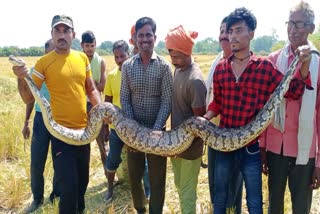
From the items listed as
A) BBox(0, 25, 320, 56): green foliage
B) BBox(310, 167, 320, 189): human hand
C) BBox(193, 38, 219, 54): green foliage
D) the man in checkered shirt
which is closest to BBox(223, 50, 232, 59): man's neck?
the man in checkered shirt

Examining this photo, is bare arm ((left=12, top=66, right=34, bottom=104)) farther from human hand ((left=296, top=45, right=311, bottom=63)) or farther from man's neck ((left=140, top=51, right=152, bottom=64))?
human hand ((left=296, top=45, right=311, bottom=63))

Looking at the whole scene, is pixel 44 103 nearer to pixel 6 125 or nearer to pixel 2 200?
pixel 2 200

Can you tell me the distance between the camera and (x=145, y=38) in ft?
14.0

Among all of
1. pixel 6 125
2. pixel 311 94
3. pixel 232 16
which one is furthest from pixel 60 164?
pixel 6 125

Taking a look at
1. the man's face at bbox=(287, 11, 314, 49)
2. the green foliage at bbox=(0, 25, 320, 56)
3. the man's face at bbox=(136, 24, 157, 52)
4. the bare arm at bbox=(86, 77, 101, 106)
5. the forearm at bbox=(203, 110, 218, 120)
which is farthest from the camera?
the green foliage at bbox=(0, 25, 320, 56)

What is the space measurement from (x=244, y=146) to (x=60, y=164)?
225 centimetres

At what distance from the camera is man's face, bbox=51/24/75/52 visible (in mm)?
4539

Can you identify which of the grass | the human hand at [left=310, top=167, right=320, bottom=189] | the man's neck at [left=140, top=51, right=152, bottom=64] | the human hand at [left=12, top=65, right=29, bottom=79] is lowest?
the grass

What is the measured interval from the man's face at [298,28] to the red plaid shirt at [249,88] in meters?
0.35

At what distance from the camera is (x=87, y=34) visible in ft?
21.3

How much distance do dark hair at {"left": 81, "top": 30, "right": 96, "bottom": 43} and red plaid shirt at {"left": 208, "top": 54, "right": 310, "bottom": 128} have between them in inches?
132

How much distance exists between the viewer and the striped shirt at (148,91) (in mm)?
4289

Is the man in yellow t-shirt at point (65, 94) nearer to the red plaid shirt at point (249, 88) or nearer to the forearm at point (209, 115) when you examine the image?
the forearm at point (209, 115)

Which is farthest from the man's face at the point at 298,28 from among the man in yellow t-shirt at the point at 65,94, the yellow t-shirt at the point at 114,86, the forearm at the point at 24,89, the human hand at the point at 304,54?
the forearm at the point at 24,89
